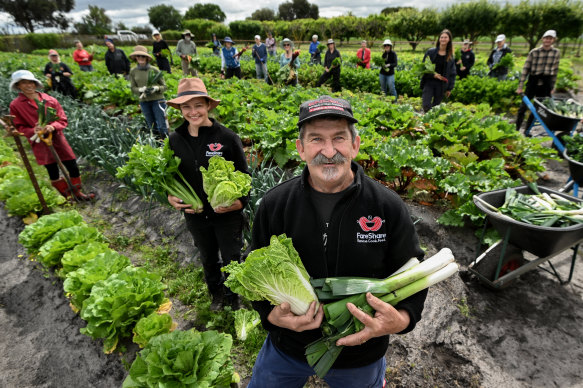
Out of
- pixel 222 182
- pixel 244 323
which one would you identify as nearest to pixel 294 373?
pixel 244 323

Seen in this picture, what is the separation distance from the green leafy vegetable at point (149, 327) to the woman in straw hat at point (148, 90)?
4.85 metres

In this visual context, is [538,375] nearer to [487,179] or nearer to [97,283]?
[487,179]

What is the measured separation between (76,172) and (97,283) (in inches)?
146

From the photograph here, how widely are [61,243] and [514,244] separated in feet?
17.4

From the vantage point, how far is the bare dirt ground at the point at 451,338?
2.74 m

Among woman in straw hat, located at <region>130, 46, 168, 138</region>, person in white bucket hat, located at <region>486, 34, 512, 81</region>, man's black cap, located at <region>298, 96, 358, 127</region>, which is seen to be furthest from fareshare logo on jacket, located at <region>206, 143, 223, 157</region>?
person in white bucket hat, located at <region>486, 34, 512, 81</region>

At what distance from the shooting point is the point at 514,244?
10.9 ft

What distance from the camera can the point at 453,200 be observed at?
431 cm

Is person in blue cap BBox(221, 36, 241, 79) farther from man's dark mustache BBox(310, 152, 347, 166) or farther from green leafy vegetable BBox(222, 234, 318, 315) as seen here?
green leafy vegetable BBox(222, 234, 318, 315)

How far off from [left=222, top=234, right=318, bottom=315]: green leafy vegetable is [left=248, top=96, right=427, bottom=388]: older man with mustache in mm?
61

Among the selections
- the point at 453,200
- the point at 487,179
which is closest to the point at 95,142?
the point at 453,200

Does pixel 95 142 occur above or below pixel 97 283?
above

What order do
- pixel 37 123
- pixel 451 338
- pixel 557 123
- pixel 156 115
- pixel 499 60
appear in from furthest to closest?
pixel 499 60, pixel 156 115, pixel 557 123, pixel 37 123, pixel 451 338

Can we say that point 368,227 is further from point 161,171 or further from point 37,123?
point 37,123
